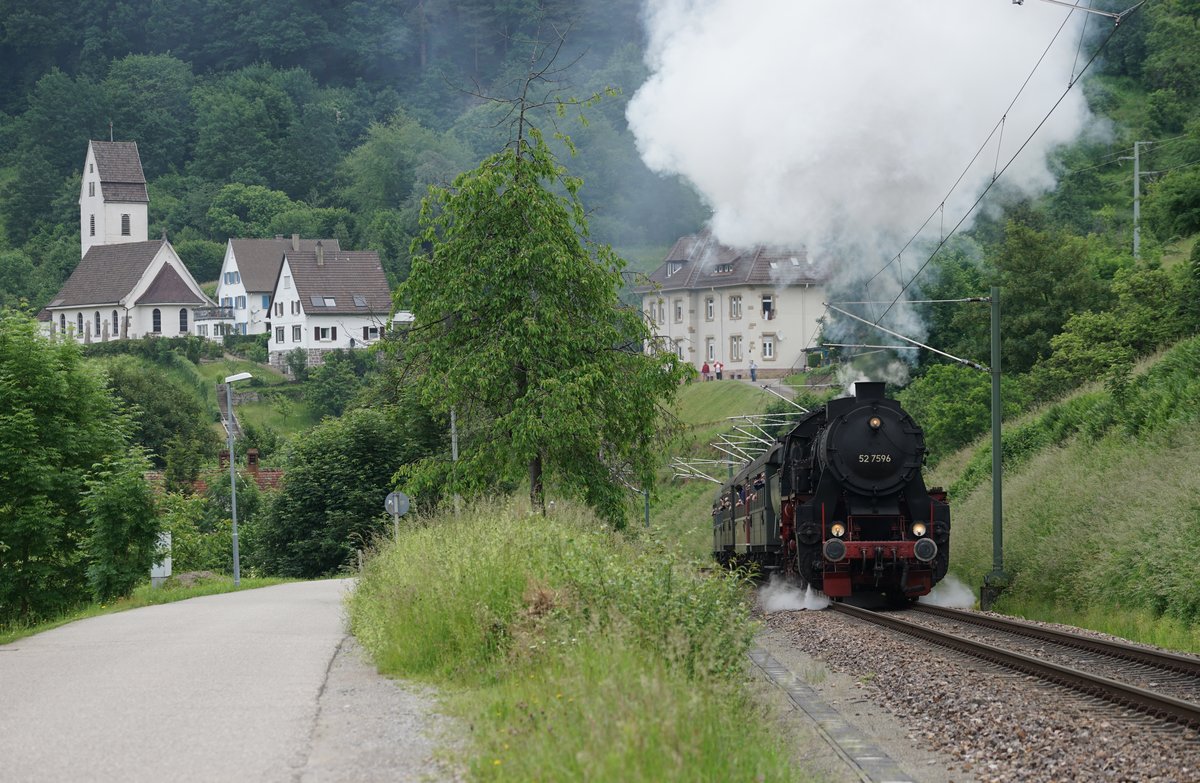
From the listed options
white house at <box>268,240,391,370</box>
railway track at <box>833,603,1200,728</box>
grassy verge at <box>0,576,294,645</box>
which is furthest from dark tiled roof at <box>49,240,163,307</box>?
railway track at <box>833,603,1200,728</box>

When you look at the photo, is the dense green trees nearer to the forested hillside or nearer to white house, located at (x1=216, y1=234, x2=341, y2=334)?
white house, located at (x1=216, y1=234, x2=341, y2=334)

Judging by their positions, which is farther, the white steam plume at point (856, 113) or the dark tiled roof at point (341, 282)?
the dark tiled roof at point (341, 282)

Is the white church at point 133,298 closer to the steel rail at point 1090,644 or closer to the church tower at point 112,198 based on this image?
the church tower at point 112,198

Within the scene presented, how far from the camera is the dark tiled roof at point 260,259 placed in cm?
12962

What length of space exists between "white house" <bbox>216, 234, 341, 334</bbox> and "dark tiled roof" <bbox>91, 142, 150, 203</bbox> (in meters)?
30.8

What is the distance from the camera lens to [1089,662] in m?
15.9

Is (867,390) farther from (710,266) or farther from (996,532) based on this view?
(710,266)

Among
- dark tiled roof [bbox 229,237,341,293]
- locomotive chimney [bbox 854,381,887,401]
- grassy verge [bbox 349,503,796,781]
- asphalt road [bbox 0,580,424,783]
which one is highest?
dark tiled roof [bbox 229,237,341,293]

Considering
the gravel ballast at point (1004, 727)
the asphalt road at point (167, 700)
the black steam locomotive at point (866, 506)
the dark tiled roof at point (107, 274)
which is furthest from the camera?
the dark tiled roof at point (107, 274)

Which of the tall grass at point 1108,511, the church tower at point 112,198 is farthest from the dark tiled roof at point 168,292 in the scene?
the tall grass at point 1108,511

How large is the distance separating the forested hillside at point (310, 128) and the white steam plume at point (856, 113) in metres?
70.2

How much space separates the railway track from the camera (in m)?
12.2

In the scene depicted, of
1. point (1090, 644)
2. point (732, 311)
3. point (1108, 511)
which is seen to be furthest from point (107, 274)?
point (1090, 644)

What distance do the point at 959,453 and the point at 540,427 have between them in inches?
902
